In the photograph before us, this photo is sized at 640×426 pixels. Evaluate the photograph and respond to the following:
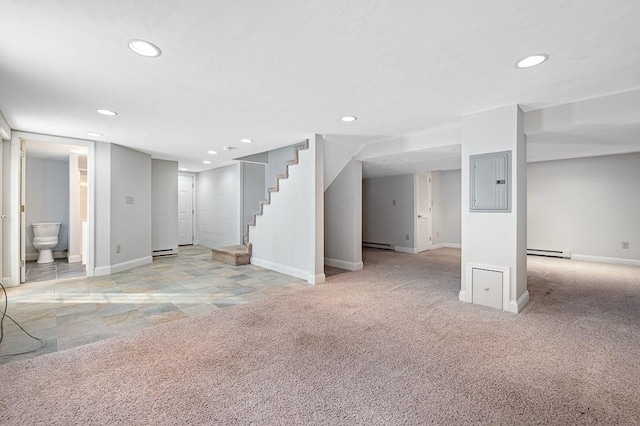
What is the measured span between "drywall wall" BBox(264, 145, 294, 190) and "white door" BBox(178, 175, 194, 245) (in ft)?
13.7

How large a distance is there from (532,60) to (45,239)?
27.0 ft

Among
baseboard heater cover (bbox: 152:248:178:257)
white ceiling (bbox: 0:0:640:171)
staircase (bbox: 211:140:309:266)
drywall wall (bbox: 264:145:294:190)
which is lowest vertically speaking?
baseboard heater cover (bbox: 152:248:178:257)

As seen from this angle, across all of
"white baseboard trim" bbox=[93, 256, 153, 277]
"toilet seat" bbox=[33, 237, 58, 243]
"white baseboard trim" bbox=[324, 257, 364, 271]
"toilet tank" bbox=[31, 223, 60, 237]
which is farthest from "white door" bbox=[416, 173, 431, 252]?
"toilet tank" bbox=[31, 223, 60, 237]

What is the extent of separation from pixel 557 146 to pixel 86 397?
20.3 feet

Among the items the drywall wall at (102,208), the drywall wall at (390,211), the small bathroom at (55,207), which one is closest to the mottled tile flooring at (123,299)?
the drywall wall at (102,208)

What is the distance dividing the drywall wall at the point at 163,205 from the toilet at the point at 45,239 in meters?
1.83

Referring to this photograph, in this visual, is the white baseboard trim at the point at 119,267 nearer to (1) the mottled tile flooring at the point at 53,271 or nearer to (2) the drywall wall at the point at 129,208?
(2) the drywall wall at the point at 129,208

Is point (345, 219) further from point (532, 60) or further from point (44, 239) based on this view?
point (44, 239)

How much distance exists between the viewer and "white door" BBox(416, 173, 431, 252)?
303 inches

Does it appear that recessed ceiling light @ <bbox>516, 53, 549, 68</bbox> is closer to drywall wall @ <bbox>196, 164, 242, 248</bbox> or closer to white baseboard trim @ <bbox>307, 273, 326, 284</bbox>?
white baseboard trim @ <bbox>307, 273, 326, 284</bbox>

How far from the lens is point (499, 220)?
3277mm

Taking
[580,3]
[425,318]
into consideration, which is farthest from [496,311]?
[580,3]

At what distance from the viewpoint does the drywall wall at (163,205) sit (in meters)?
6.81

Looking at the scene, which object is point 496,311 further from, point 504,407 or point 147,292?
point 147,292
